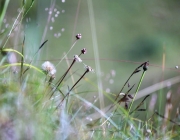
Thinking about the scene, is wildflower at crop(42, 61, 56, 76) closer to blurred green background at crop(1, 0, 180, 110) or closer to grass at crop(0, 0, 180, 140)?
grass at crop(0, 0, 180, 140)

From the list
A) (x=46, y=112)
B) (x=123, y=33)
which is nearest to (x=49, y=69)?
(x=46, y=112)

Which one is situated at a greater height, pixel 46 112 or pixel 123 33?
pixel 123 33

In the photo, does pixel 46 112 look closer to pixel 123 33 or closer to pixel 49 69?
pixel 49 69

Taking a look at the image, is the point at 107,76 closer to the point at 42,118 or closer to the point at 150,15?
the point at 150,15

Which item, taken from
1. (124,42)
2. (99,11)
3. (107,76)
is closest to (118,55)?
(124,42)

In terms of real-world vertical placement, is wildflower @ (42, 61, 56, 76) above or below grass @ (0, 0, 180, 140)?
above

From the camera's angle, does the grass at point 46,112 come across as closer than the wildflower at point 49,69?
Yes

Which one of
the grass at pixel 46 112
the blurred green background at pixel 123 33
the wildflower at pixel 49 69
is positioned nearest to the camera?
the grass at pixel 46 112

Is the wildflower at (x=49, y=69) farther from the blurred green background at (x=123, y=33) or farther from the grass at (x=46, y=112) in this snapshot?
the blurred green background at (x=123, y=33)

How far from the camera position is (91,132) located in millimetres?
675

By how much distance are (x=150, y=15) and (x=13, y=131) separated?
1721mm

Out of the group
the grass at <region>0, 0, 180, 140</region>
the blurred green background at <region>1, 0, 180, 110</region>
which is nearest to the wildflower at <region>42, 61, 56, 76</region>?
the grass at <region>0, 0, 180, 140</region>

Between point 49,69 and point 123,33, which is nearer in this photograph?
point 49,69

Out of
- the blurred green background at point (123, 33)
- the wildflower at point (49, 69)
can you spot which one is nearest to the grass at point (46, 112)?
the wildflower at point (49, 69)
